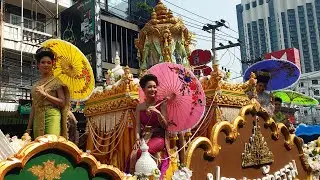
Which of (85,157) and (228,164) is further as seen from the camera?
(228,164)

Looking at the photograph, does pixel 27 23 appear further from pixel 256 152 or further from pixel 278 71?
pixel 256 152

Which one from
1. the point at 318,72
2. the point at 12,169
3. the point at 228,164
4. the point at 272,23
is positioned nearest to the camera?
the point at 12,169

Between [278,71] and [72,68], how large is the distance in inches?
147

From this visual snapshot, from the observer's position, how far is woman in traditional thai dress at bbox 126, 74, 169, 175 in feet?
11.0

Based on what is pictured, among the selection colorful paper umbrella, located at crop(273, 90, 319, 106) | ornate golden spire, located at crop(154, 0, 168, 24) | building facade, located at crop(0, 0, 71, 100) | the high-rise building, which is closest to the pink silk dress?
ornate golden spire, located at crop(154, 0, 168, 24)

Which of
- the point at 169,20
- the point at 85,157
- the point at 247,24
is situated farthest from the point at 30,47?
the point at 247,24

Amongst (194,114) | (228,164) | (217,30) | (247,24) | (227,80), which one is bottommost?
(228,164)

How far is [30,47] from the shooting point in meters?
15.1

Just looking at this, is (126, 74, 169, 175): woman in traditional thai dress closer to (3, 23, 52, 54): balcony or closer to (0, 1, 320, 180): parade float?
(0, 1, 320, 180): parade float

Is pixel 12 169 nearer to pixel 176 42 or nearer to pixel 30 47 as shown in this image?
pixel 176 42

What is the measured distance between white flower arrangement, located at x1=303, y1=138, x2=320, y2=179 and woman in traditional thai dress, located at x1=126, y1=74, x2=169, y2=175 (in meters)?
2.72

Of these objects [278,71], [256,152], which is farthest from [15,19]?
[256,152]

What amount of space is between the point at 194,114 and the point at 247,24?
38.0m

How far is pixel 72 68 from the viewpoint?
4.34 meters
